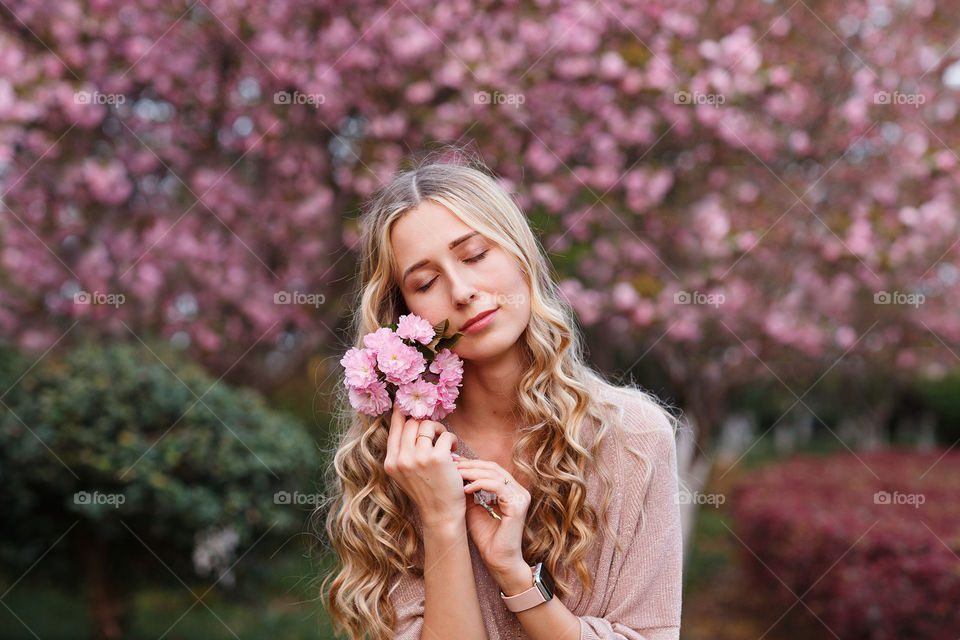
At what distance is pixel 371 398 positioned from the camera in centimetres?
200

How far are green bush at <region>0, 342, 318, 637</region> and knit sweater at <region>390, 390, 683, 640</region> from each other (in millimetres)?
2270

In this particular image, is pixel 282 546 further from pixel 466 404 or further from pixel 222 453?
pixel 466 404

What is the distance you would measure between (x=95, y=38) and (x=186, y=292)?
1600 millimetres

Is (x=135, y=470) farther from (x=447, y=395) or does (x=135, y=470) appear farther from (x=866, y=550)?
(x=866, y=550)

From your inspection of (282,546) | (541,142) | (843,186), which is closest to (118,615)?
(282,546)

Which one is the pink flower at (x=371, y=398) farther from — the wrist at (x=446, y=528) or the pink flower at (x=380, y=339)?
the wrist at (x=446, y=528)

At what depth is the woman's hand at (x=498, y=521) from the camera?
1.88 m

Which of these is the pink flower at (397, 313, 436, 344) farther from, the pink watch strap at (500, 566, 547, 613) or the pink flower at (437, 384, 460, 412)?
the pink watch strap at (500, 566, 547, 613)

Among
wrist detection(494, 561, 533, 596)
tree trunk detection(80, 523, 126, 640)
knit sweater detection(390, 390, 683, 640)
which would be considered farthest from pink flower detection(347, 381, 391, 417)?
tree trunk detection(80, 523, 126, 640)

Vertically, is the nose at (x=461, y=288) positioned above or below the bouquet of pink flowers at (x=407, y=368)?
above

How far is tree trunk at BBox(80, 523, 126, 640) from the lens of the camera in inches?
170

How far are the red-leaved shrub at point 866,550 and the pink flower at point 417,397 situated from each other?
11.1ft

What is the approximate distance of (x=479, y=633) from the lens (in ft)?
6.40

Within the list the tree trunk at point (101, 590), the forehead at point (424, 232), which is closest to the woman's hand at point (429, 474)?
the forehead at point (424, 232)
